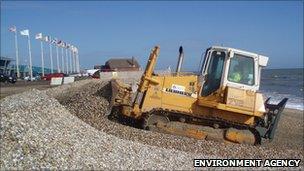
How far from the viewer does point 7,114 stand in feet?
35.7

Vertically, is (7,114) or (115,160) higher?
(7,114)

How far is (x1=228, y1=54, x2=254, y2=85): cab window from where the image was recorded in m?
15.1

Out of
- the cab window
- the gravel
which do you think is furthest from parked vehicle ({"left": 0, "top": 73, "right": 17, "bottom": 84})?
the cab window

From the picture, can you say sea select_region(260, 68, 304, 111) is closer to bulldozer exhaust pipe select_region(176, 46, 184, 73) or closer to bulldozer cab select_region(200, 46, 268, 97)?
bulldozer cab select_region(200, 46, 268, 97)

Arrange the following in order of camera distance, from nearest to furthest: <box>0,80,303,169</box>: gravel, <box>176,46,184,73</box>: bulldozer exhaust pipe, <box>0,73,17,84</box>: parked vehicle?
<box>0,80,303,169</box>: gravel < <box>176,46,184,73</box>: bulldozer exhaust pipe < <box>0,73,17,84</box>: parked vehicle

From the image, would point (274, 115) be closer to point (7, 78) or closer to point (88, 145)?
point (88, 145)

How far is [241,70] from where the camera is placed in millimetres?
15195

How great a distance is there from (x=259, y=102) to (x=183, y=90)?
2.36 m

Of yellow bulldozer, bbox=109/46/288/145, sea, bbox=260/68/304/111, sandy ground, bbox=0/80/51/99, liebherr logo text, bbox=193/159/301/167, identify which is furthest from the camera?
sea, bbox=260/68/304/111

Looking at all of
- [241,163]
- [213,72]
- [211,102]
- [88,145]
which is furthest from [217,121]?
[88,145]

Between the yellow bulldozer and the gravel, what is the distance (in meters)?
0.68

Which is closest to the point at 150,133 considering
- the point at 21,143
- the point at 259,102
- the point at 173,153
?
the point at 173,153

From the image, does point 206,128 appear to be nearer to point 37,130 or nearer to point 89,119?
point 89,119

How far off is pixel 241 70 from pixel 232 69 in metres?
0.32
